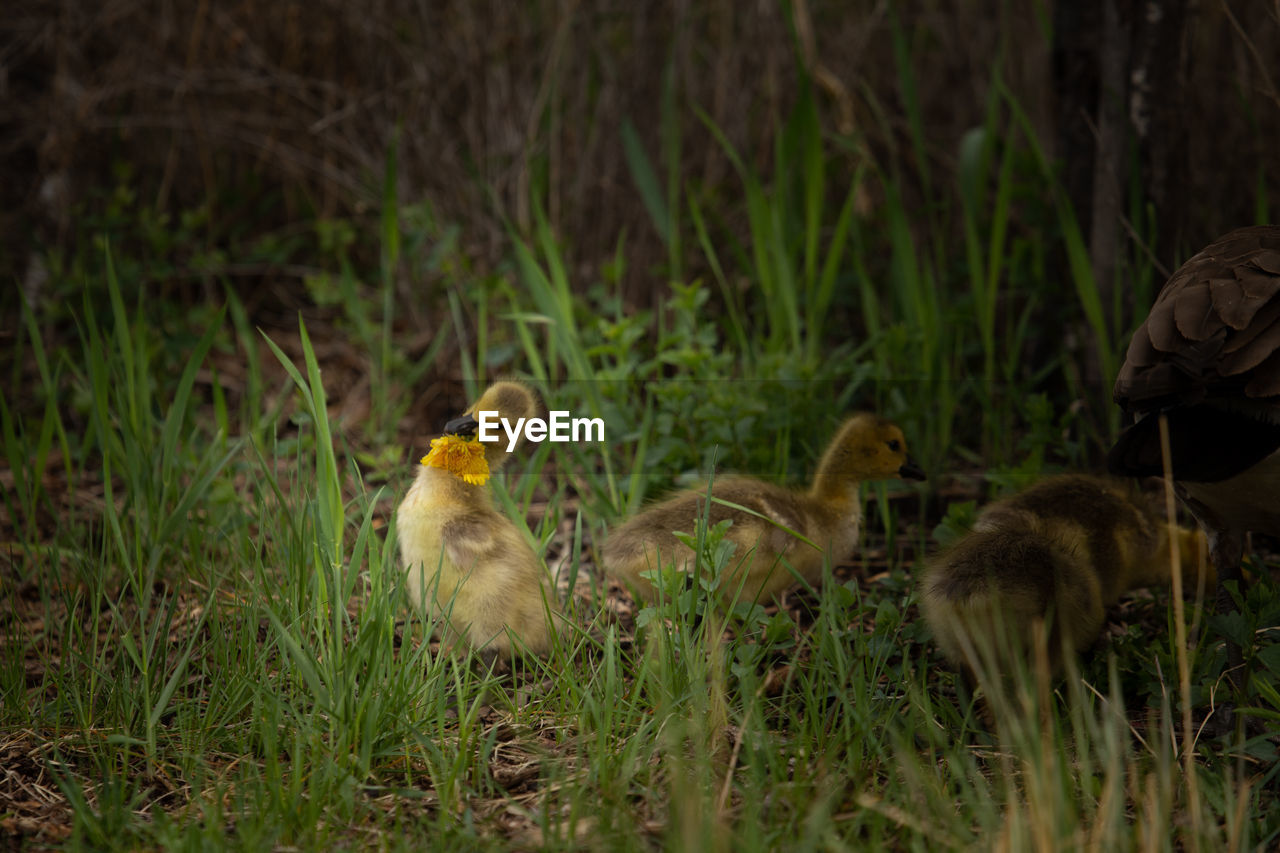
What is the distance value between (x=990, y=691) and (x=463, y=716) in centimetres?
112

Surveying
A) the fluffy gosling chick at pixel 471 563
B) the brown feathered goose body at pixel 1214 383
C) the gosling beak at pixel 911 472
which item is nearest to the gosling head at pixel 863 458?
the gosling beak at pixel 911 472

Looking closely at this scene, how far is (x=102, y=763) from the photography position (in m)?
2.53

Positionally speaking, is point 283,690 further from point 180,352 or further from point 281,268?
point 281,268

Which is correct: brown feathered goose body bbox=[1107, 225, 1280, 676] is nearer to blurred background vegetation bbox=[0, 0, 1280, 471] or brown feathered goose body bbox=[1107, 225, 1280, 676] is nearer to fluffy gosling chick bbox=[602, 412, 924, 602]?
fluffy gosling chick bbox=[602, 412, 924, 602]

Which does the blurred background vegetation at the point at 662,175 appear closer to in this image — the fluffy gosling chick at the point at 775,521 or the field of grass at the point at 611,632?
the field of grass at the point at 611,632

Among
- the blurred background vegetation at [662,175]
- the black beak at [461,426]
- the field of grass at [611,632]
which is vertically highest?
the blurred background vegetation at [662,175]

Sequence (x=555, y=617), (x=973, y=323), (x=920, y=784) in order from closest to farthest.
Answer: (x=920, y=784) → (x=555, y=617) → (x=973, y=323)

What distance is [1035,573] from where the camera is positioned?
2803 mm

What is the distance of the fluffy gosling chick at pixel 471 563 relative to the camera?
3045mm

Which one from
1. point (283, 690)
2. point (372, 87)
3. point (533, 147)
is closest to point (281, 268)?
point (372, 87)

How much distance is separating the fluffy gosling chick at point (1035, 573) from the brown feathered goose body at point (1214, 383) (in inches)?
13.3

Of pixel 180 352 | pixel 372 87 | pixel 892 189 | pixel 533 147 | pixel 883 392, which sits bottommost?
pixel 883 392

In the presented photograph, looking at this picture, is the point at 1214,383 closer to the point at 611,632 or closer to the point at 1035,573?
the point at 1035,573

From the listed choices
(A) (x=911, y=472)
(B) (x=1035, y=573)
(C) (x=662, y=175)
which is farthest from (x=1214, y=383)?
(C) (x=662, y=175)
